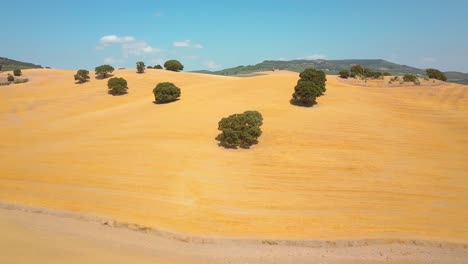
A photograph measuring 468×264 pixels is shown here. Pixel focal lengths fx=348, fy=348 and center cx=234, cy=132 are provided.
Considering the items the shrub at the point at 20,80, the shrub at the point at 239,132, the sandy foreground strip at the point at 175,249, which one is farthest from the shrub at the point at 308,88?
the shrub at the point at 20,80

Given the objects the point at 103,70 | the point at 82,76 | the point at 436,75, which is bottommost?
the point at 82,76

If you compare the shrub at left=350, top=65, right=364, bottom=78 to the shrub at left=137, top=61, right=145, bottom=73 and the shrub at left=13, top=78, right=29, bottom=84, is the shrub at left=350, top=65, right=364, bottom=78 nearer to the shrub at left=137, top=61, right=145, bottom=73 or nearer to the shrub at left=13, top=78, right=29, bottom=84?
the shrub at left=137, top=61, right=145, bottom=73

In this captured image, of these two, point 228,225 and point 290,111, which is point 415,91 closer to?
point 290,111

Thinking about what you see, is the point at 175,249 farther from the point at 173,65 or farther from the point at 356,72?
the point at 173,65

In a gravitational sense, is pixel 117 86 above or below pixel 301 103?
above

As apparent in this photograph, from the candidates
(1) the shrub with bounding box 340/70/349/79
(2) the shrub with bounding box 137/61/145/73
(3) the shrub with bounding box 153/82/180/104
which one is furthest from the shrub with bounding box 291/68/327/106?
(2) the shrub with bounding box 137/61/145/73

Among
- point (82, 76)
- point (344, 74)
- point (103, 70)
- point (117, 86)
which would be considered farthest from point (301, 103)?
point (82, 76)

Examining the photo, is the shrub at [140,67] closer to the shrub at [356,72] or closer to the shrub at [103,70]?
the shrub at [103,70]
